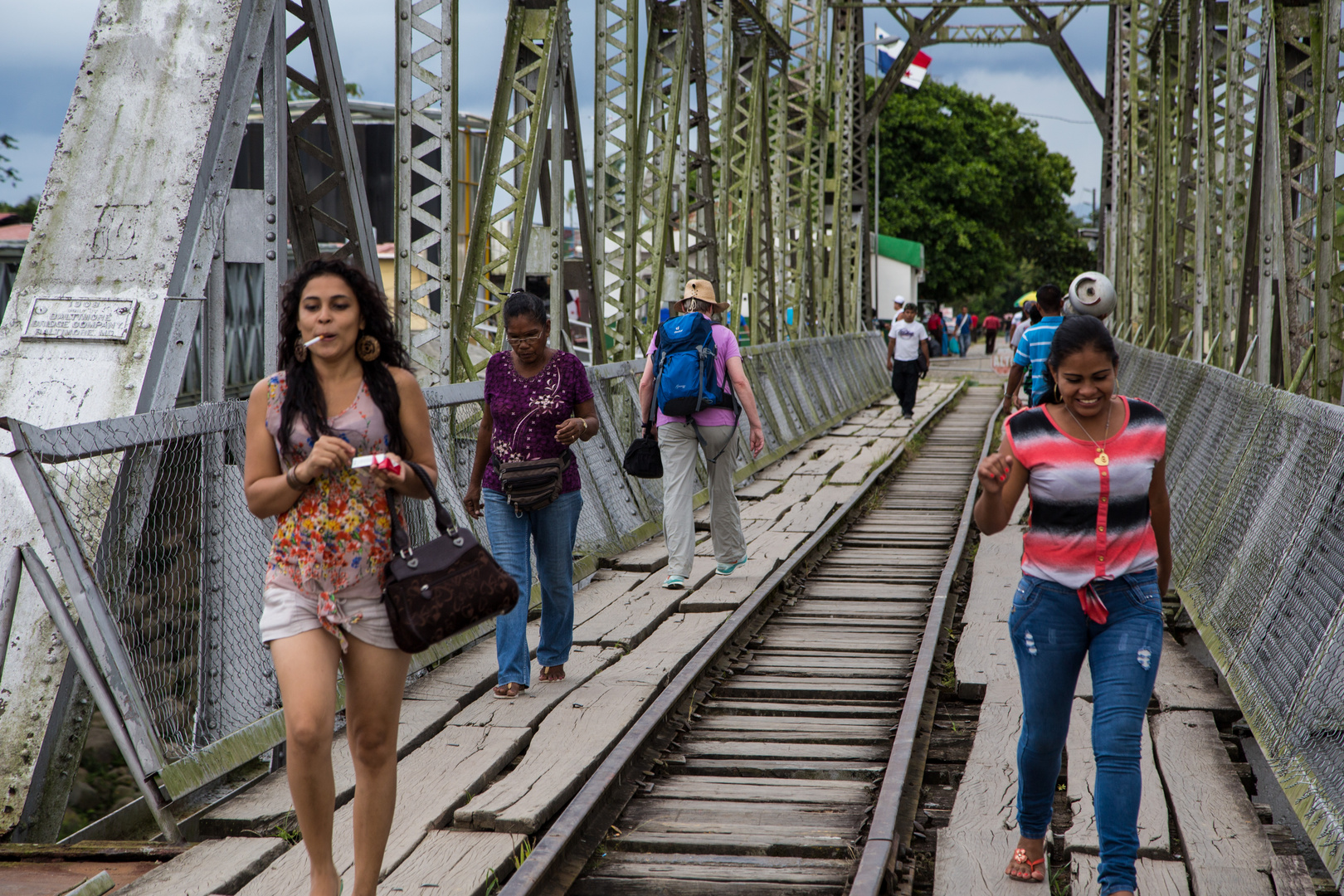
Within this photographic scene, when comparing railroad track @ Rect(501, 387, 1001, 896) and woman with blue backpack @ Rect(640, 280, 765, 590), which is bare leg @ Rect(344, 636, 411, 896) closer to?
railroad track @ Rect(501, 387, 1001, 896)

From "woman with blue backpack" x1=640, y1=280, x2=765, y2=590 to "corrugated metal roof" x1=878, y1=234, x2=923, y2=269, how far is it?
49.4m

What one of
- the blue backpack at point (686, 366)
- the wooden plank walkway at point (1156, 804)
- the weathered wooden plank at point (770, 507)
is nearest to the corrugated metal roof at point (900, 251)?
the weathered wooden plank at point (770, 507)

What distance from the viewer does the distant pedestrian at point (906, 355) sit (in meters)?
22.2

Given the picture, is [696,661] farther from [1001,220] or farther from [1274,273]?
[1001,220]

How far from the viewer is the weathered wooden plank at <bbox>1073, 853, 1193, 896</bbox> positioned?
4.47 metres

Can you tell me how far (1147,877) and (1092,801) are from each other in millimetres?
761

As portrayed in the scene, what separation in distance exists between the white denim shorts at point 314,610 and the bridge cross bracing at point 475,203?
4.15 ft

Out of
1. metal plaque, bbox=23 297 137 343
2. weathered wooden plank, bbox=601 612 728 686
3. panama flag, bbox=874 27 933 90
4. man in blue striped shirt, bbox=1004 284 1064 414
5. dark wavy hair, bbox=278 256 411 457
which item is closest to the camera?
dark wavy hair, bbox=278 256 411 457

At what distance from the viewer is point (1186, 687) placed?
697 cm

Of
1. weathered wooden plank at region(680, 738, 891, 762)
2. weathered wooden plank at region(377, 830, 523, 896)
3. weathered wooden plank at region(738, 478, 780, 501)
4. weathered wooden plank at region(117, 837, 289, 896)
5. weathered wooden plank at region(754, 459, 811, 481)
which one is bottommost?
weathered wooden plank at region(754, 459, 811, 481)

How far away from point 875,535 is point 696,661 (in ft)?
17.0

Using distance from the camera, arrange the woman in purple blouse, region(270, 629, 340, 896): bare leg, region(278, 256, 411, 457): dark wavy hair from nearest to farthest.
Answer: region(270, 629, 340, 896): bare leg < region(278, 256, 411, 457): dark wavy hair < the woman in purple blouse

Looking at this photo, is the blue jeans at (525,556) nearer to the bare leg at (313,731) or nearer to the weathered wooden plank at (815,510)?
the bare leg at (313,731)

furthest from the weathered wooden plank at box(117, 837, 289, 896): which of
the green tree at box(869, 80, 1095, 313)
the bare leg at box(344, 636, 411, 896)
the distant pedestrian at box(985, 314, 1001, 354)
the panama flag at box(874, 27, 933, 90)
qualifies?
the green tree at box(869, 80, 1095, 313)
